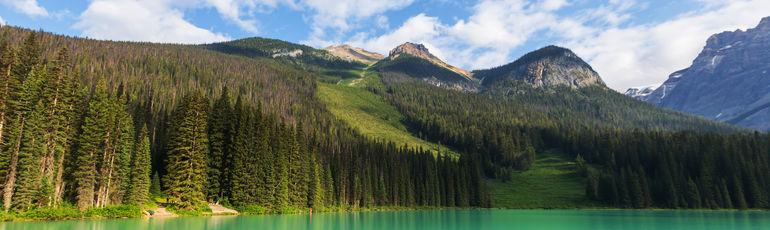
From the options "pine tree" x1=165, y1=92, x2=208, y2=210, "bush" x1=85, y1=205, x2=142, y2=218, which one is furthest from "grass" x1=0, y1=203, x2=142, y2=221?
"pine tree" x1=165, y1=92, x2=208, y2=210

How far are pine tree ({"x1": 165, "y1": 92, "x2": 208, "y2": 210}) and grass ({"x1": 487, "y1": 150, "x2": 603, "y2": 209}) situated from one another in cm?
9389

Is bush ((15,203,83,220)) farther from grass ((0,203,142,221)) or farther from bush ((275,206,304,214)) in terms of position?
bush ((275,206,304,214))

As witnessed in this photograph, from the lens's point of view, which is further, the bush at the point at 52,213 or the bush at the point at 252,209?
the bush at the point at 252,209

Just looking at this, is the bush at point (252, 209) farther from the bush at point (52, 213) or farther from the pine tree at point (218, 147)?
the bush at point (52, 213)

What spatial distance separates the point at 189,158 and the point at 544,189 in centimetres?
12142

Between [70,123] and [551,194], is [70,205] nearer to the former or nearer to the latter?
[70,123]

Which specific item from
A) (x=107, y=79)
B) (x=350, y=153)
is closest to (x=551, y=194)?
(x=350, y=153)

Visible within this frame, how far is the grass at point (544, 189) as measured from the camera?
441 feet

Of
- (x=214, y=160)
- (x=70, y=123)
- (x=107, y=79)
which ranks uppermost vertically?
(x=107, y=79)

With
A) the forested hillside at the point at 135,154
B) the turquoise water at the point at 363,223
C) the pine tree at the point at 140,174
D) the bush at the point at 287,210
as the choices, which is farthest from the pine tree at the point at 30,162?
the bush at the point at 287,210

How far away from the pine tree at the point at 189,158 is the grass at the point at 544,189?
93887 millimetres

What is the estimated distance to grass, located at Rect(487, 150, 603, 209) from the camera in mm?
134375

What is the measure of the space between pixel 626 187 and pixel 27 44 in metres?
142

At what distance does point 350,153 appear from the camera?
11262 cm
